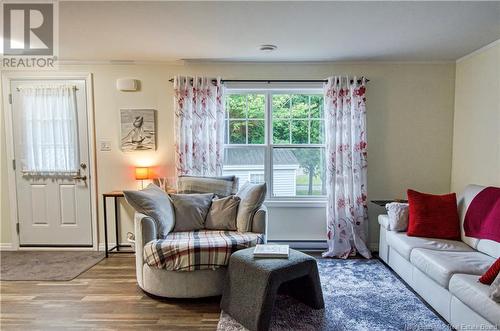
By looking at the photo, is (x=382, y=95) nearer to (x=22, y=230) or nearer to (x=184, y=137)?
(x=184, y=137)

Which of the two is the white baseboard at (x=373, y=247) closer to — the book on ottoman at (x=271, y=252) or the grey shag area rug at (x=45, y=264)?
the book on ottoman at (x=271, y=252)

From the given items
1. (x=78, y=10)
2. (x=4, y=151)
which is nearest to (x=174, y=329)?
(x=78, y=10)

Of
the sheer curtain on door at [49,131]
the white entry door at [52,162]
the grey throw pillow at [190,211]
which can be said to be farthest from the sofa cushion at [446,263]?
the sheer curtain on door at [49,131]

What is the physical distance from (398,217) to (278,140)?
1.60 m

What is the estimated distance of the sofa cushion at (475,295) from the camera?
66.1 inches

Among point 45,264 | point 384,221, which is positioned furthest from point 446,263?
point 45,264

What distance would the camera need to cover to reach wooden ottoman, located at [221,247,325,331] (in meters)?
2.05

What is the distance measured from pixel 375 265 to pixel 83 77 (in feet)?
13.1

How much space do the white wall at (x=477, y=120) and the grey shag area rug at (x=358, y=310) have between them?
145 cm

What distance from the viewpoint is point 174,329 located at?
215 cm

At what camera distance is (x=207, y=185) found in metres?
3.32

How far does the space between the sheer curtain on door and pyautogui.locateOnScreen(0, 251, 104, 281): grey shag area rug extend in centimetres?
97

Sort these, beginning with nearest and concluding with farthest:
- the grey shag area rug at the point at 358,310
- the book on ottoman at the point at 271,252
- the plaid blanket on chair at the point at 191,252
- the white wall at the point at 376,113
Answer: the grey shag area rug at the point at 358,310
the book on ottoman at the point at 271,252
the plaid blanket on chair at the point at 191,252
the white wall at the point at 376,113

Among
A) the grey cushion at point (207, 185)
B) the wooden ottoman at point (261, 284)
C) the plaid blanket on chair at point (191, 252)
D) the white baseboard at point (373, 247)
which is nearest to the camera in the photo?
the wooden ottoman at point (261, 284)
